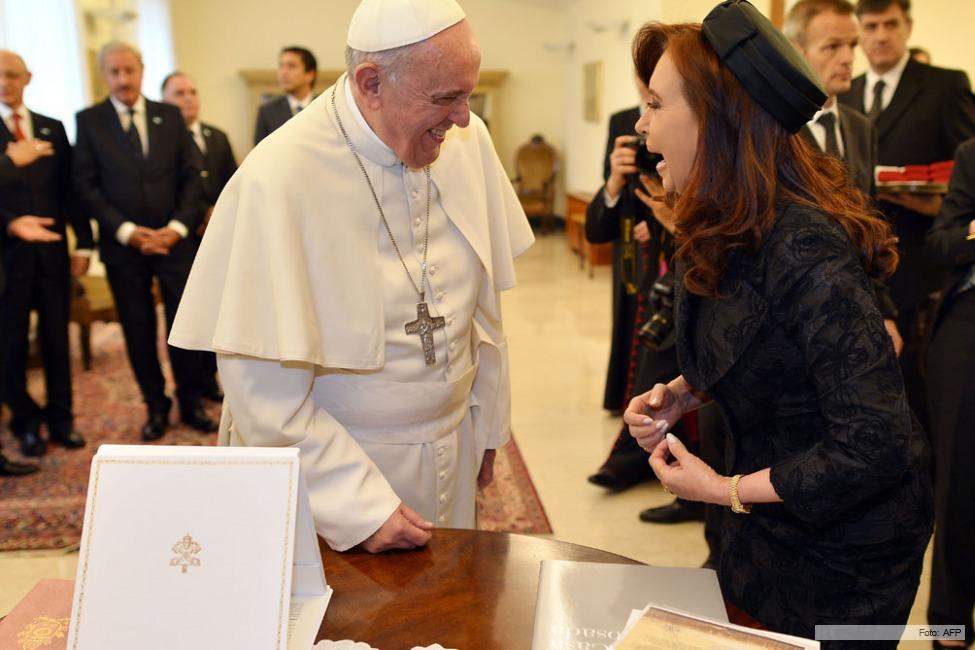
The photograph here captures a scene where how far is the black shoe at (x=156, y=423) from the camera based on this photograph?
504 centimetres

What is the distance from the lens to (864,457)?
1.34 m

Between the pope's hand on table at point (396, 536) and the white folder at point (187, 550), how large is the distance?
0.46 meters

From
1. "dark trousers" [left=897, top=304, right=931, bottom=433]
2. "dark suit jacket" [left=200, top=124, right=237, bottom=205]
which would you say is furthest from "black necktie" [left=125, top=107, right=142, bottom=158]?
"dark trousers" [left=897, top=304, right=931, bottom=433]

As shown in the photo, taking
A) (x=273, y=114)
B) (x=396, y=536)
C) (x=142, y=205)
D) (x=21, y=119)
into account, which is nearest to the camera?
(x=396, y=536)

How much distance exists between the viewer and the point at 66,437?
489cm

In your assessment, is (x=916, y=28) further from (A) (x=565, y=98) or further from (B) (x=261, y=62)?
(B) (x=261, y=62)

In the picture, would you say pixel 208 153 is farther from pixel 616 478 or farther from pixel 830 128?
pixel 830 128

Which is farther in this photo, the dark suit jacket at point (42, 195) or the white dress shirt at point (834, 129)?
the dark suit jacket at point (42, 195)

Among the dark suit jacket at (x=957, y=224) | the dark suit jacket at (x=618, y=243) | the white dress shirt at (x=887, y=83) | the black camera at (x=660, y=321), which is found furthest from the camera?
the white dress shirt at (x=887, y=83)

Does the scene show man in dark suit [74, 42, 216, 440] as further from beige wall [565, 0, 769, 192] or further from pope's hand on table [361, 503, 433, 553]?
beige wall [565, 0, 769, 192]

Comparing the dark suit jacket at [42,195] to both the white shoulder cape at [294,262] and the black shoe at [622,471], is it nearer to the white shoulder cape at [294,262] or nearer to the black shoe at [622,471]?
the black shoe at [622,471]

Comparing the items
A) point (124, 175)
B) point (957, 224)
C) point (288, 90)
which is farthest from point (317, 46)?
point (957, 224)

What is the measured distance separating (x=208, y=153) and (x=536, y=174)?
31.1ft

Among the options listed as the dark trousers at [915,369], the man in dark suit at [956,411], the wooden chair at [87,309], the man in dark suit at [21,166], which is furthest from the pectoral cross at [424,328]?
the wooden chair at [87,309]
